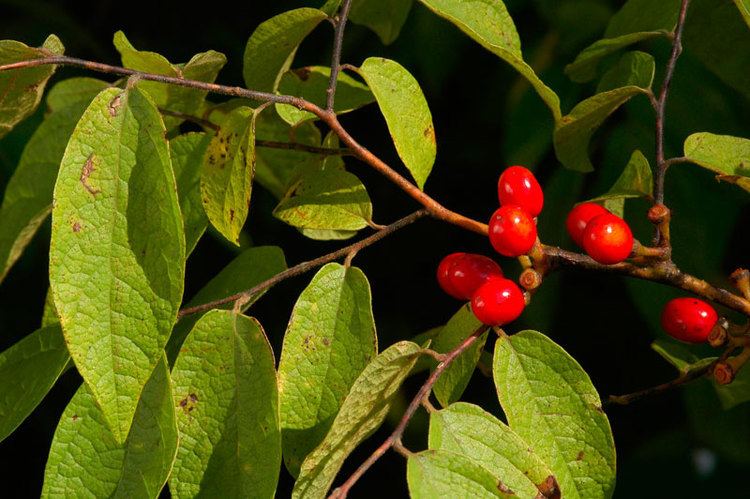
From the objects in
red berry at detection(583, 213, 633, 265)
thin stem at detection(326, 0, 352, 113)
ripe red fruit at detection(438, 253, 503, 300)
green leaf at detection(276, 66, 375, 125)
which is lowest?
ripe red fruit at detection(438, 253, 503, 300)

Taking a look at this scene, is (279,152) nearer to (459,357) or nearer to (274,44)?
(274,44)

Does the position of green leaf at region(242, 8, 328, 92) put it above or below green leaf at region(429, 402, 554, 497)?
above

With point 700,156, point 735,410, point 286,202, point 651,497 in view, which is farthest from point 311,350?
point 651,497

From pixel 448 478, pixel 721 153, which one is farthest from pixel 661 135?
pixel 448 478

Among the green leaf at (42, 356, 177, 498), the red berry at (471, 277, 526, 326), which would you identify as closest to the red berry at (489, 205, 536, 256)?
the red berry at (471, 277, 526, 326)

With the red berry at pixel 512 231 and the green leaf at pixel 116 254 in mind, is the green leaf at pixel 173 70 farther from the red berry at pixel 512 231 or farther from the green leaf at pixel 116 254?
the red berry at pixel 512 231

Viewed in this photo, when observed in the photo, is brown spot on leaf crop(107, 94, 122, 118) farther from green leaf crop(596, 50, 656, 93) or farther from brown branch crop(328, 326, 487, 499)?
green leaf crop(596, 50, 656, 93)
